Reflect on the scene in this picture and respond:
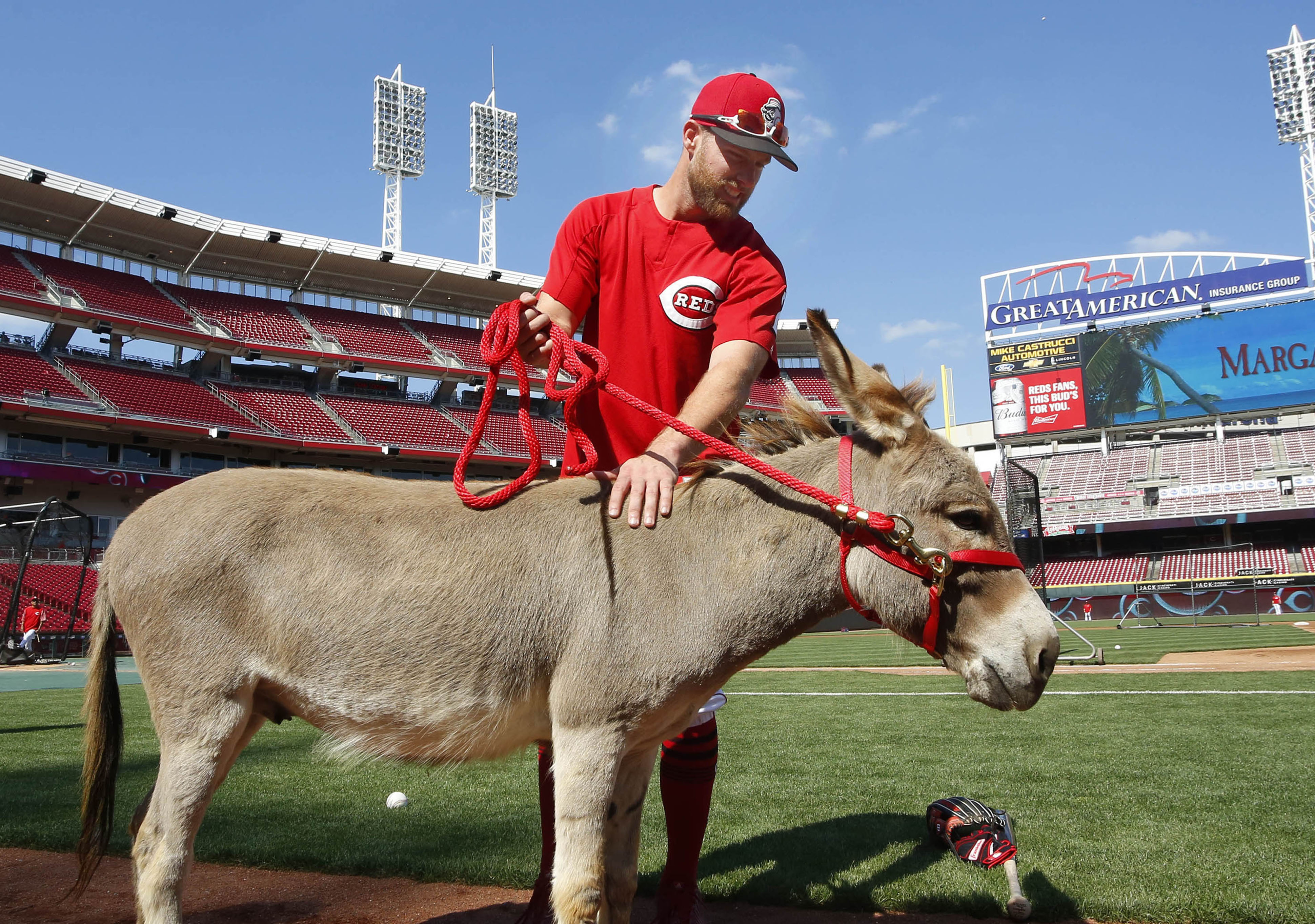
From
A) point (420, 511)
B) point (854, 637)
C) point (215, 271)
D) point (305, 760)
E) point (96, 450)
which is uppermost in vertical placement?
point (215, 271)

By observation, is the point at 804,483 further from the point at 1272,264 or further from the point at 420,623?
the point at 1272,264

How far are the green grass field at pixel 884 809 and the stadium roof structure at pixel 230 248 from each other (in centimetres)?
3269

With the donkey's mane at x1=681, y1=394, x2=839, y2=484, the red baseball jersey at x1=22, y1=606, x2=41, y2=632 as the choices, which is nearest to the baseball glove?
the donkey's mane at x1=681, y1=394, x2=839, y2=484

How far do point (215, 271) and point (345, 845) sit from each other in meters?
44.1

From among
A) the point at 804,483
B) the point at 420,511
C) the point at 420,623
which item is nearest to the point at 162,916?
the point at 420,623

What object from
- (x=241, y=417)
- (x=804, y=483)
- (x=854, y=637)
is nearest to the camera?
(x=804, y=483)

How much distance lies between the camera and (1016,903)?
3.52 meters

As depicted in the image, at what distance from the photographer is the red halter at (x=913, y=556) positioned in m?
2.38

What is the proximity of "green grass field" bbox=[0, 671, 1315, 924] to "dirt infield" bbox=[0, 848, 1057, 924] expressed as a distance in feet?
0.45

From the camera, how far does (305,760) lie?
7.91m

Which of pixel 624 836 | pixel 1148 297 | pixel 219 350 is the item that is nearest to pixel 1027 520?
pixel 624 836

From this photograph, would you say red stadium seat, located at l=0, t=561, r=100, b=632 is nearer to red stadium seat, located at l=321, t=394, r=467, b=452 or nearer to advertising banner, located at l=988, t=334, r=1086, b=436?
red stadium seat, located at l=321, t=394, r=467, b=452

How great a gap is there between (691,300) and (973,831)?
2991 mm

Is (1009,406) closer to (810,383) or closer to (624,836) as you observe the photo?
(810,383)
